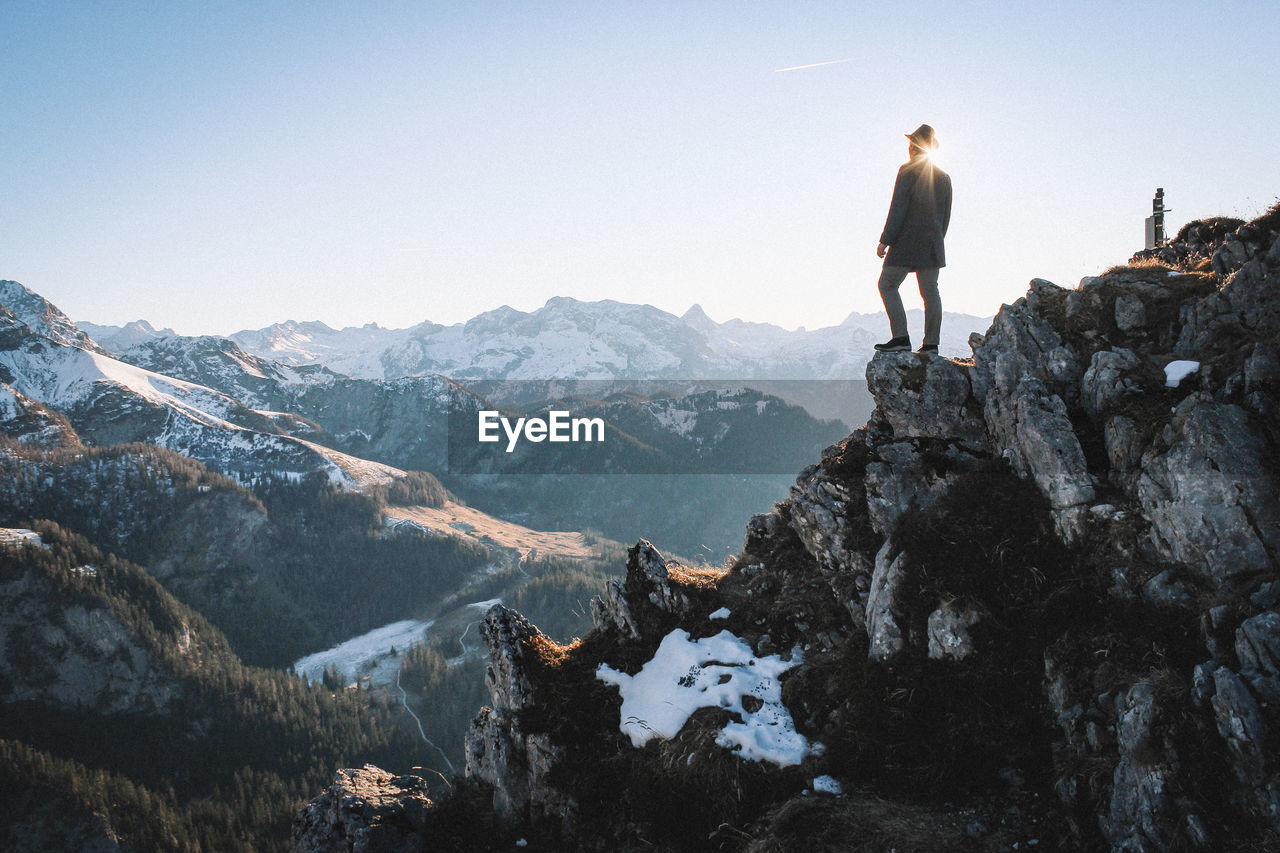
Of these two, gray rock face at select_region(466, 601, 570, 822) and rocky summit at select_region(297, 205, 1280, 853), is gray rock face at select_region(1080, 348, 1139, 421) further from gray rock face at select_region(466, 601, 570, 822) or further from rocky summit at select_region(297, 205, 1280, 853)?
gray rock face at select_region(466, 601, 570, 822)

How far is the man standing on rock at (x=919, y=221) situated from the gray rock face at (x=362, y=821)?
54.9ft

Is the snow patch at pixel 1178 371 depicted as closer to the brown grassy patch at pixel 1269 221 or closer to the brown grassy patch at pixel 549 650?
the brown grassy patch at pixel 1269 221

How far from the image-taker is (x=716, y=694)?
13.8m

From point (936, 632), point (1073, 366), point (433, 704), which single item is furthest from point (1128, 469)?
point (433, 704)

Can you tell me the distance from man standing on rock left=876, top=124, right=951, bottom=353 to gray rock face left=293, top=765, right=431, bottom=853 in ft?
54.9

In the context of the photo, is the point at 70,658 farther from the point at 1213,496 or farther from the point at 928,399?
the point at 1213,496

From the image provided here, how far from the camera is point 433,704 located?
560 feet

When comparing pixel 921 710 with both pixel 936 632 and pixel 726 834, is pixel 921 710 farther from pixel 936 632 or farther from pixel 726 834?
pixel 726 834

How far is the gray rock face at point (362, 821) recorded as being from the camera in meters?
14.2

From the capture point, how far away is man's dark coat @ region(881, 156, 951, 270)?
54.4 ft

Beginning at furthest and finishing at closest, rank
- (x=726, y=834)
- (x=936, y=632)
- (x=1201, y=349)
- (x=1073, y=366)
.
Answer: (x=1073, y=366)
(x=1201, y=349)
(x=936, y=632)
(x=726, y=834)

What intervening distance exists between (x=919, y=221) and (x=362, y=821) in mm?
19151

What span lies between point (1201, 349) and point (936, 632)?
28.0ft

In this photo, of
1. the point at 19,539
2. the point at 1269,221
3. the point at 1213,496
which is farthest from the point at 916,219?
the point at 19,539
